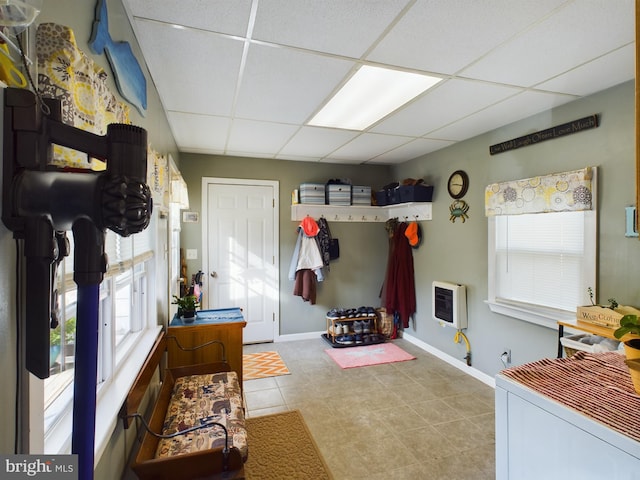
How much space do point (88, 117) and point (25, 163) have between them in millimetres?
439

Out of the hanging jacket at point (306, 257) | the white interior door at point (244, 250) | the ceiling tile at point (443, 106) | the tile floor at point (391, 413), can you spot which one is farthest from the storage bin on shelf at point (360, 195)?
the tile floor at point (391, 413)

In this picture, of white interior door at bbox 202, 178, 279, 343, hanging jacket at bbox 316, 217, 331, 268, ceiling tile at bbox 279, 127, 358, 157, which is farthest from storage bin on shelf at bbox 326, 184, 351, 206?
white interior door at bbox 202, 178, 279, 343

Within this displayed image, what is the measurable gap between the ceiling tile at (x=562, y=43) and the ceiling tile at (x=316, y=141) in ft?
4.65

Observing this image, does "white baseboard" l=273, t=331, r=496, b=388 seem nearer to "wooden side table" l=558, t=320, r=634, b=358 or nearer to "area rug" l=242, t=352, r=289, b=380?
"area rug" l=242, t=352, r=289, b=380

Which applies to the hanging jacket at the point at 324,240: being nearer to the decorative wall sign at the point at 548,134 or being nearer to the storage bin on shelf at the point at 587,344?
the decorative wall sign at the point at 548,134

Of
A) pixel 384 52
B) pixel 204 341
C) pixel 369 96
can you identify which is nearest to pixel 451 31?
pixel 384 52

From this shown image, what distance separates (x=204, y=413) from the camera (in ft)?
6.10

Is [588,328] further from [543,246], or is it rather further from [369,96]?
[369,96]

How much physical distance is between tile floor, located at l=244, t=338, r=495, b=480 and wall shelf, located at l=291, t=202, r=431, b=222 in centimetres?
176

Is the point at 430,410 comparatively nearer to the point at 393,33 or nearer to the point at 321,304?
the point at 321,304

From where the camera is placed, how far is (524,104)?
2.48 metres

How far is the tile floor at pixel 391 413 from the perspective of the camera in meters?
2.09

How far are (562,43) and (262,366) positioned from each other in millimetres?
3581

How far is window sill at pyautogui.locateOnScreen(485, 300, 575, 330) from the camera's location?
8.23 feet
